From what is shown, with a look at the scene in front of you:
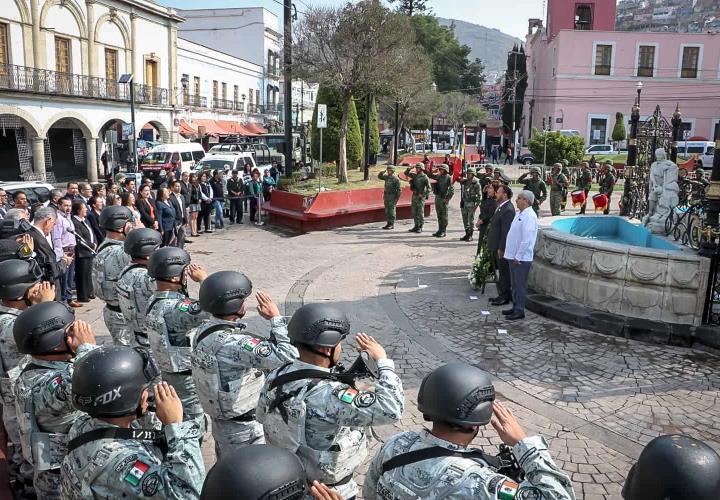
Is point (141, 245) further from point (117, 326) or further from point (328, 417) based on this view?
point (328, 417)

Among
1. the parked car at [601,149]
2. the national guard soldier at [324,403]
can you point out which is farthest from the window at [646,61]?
the national guard soldier at [324,403]

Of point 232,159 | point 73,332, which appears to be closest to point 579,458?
point 73,332

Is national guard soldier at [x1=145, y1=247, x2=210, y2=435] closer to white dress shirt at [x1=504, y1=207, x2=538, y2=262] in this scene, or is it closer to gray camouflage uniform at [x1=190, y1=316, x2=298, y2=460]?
gray camouflage uniform at [x1=190, y1=316, x2=298, y2=460]

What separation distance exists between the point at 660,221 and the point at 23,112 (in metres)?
26.4

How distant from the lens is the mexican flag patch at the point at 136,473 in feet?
8.46

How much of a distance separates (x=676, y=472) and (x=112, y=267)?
5.76 meters

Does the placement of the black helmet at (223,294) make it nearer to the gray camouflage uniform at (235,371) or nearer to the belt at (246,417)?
the gray camouflage uniform at (235,371)

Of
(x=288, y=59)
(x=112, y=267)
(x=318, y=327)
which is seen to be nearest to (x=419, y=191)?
(x=288, y=59)

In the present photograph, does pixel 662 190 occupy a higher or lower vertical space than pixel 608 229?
higher

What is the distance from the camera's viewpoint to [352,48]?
1936 cm

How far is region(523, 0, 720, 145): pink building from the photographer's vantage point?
43656mm

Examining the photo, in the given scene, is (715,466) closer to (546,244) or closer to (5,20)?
(546,244)

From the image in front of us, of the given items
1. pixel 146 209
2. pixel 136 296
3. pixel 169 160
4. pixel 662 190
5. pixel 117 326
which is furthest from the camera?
pixel 169 160

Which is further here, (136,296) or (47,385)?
(136,296)
